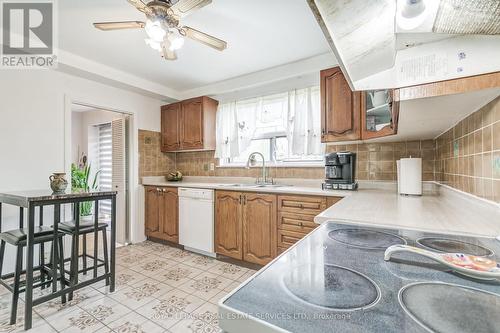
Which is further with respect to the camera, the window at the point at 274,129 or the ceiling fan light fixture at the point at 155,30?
the window at the point at 274,129

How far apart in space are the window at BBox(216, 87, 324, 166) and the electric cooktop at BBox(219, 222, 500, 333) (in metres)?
2.17

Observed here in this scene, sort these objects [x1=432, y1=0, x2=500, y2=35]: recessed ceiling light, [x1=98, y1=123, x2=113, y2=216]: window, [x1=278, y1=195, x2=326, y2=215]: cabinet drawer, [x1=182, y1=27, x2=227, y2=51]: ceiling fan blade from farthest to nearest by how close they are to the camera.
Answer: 1. [x1=98, y1=123, x2=113, y2=216]: window
2. [x1=278, y1=195, x2=326, y2=215]: cabinet drawer
3. [x1=182, y1=27, x2=227, y2=51]: ceiling fan blade
4. [x1=432, y1=0, x2=500, y2=35]: recessed ceiling light

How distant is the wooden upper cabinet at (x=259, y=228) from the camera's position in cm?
236

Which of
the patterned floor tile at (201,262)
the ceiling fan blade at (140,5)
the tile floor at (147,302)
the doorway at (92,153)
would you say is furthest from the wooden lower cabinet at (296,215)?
the doorway at (92,153)

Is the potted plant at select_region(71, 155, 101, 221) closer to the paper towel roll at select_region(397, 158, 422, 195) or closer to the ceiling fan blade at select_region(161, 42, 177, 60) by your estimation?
the ceiling fan blade at select_region(161, 42, 177, 60)

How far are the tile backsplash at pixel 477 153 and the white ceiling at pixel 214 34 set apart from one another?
1350 millimetres

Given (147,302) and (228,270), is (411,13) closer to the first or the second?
(147,302)

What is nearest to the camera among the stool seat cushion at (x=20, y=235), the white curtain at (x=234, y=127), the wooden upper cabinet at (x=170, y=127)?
the stool seat cushion at (x=20, y=235)

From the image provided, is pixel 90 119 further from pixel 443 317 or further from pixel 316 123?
pixel 443 317

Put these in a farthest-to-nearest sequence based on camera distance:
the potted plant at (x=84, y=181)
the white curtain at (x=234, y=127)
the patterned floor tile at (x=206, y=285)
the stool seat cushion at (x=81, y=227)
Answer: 1. the potted plant at (x=84, y=181)
2. the white curtain at (x=234, y=127)
3. the patterned floor tile at (x=206, y=285)
4. the stool seat cushion at (x=81, y=227)

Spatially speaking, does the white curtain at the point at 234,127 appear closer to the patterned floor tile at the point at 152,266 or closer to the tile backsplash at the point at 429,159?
the tile backsplash at the point at 429,159

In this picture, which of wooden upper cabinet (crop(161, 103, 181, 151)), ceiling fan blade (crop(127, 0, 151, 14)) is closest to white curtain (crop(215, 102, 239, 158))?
wooden upper cabinet (crop(161, 103, 181, 151))

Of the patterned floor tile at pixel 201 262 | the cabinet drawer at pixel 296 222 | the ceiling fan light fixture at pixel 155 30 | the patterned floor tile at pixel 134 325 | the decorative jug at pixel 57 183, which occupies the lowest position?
the patterned floor tile at pixel 201 262

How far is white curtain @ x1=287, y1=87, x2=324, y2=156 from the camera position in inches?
107
